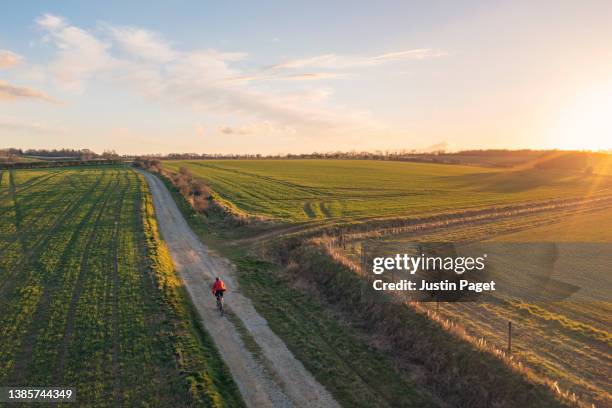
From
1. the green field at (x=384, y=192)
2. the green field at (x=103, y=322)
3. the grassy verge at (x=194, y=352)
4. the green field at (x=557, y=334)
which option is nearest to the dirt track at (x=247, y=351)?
the grassy verge at (x=194, y=352)

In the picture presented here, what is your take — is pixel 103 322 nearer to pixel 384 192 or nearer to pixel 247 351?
pixel 247 351

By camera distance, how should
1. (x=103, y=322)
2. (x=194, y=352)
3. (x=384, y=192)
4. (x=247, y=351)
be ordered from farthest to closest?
(x=384, y=192)
(x=103, y=322)
(x=247, y=351)
(x=194, y=352)

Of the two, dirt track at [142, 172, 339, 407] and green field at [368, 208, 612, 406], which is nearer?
dirt track at [142, 172, 339, 407]

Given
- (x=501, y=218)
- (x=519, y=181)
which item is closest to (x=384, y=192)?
(x=501, y=218)

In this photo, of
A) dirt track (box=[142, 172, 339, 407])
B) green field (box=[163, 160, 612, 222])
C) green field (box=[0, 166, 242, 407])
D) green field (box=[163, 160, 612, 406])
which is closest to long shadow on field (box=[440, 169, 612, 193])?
green field (box=[163, 160, 612, 222])

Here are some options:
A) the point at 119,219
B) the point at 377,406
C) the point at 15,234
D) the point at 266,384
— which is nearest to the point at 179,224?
the point at 119,219

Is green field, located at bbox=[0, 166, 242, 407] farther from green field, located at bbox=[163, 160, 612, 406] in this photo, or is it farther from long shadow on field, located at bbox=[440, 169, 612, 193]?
long shadow on field, located at bbox=[440, 169, 612, 193]
